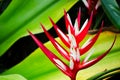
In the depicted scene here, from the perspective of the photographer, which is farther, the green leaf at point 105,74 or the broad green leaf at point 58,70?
the broad green leaf at point 58,70

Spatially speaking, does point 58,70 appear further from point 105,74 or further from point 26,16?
point 26,16

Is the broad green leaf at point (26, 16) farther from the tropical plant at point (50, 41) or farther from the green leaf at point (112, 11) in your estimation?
the green leaf at point (112, 11)

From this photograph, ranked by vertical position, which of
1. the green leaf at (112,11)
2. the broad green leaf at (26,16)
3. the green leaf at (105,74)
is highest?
the green leaf at (112,11)

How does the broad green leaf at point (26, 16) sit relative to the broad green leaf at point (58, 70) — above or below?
above

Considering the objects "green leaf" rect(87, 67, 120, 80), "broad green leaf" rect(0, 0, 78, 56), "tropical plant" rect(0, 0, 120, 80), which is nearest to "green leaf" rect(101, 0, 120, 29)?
"tropical plant" rect(0, 0, 120, 80)

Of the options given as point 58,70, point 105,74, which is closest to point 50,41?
point 58,70

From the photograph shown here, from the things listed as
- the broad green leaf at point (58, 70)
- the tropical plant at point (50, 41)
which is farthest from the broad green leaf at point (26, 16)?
the broad green leaf at point (58, 70)

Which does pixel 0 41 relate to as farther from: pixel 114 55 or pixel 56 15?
pixel 114 55
